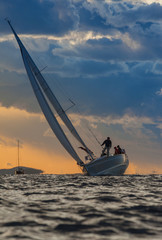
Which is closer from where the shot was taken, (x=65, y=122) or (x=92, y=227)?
(x=92, y=227)

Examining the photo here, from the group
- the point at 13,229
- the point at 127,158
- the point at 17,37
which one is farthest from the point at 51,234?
the point at 127,158

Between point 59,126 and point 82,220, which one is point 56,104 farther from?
point 82,220

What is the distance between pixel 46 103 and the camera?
37.6m

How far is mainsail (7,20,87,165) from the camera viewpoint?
36.8 metres

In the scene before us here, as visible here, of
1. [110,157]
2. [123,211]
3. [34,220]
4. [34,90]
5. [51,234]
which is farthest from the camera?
[110,157]

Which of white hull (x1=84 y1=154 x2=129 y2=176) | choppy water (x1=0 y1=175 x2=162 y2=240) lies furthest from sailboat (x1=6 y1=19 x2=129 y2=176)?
choppy water (x1=0 y1=175 x2=162 y2=240)

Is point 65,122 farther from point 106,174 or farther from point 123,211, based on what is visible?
point 123,211

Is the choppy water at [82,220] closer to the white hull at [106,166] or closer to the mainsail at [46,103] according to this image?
the mainsail at [46,103]

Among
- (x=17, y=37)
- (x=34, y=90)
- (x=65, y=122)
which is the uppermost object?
(x=17, y=37)

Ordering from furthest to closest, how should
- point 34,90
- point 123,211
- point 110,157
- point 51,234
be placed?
1. point 110,157
2. point 34,90
3. point 123,211
4. point 51,234

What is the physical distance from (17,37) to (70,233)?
3825 cm

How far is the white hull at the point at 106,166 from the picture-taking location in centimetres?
4100

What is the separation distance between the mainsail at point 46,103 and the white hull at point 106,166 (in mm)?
1372

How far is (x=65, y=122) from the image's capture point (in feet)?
129
